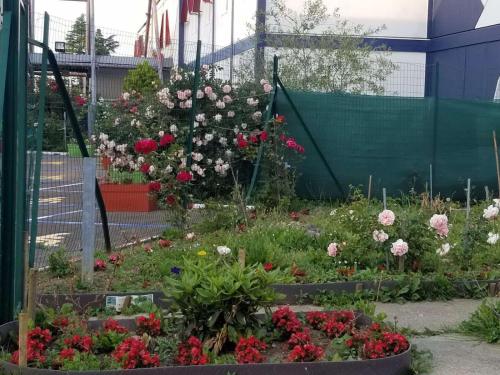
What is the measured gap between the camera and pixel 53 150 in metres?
8.50

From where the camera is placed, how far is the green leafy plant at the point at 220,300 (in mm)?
4758

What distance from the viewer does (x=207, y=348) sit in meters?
4.73

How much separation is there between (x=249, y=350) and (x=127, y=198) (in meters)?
8.13

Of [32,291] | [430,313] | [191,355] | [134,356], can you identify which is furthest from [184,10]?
[134,356]

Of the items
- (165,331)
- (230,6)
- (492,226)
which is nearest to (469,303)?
(492,226)

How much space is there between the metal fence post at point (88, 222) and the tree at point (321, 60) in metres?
9.14

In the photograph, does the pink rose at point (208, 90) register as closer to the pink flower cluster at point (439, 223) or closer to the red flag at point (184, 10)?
the pink flower cluster at point (439, 223)

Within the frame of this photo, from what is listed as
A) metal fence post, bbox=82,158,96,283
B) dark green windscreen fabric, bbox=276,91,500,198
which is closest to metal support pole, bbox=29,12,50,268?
metal fence post, bbox=82,158,96,283

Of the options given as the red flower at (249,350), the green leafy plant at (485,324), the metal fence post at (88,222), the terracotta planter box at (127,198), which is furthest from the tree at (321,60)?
the red flower at (249,350)

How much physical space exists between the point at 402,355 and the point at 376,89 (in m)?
14.2

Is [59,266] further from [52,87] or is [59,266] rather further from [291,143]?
[291,143]

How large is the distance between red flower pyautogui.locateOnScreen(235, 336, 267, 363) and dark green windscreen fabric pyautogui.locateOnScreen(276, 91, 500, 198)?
27.1ft

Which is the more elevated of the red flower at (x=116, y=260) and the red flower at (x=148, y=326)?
the red flower at (x=116, y=260)

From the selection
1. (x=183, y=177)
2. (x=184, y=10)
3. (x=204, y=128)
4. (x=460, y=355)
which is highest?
(x=184, y=10)
